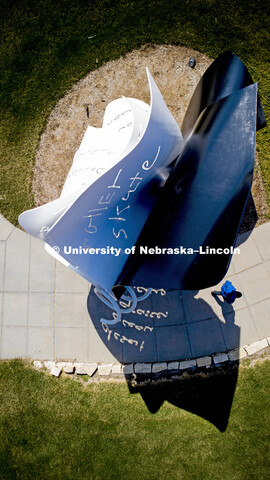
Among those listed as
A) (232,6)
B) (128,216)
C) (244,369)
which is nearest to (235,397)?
(244,369)

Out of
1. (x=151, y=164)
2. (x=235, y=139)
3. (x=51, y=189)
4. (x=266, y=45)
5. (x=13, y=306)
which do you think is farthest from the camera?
(x=266, y=45)

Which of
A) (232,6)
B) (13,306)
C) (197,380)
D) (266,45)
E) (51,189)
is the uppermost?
(232,6)

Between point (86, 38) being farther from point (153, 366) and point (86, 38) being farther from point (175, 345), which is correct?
point (153, 366)

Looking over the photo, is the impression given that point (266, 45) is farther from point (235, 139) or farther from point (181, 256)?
point (181, 256)

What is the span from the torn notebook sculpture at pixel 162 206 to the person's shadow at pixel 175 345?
3325 millimetres

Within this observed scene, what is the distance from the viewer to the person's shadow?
10.4 metres

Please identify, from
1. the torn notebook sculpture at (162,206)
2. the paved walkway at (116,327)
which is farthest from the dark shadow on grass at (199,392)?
the torn notebook sculpture at (162,206)

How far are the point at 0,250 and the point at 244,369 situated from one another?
776 centimetres

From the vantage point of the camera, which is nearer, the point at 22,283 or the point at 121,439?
the point at 121,439

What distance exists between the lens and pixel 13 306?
11391mm

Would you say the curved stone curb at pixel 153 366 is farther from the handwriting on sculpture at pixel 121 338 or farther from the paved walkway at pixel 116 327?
the handwriting on sculpture at pixel 121 338

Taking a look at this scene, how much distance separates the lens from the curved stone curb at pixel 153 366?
421 inches

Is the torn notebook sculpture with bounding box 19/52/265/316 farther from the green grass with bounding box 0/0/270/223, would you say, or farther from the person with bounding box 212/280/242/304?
the green grass with bounding box 0/0/270/223

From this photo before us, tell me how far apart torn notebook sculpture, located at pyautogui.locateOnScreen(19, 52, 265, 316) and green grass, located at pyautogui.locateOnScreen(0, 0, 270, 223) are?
5516 mm
